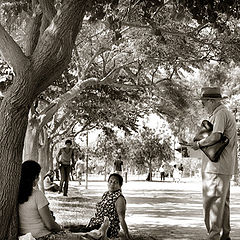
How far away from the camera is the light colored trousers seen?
19.7 feet

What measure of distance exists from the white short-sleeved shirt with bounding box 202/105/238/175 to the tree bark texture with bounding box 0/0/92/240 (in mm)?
1833

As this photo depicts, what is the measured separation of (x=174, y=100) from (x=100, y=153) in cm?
3228

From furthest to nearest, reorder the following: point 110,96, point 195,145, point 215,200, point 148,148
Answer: point 148,148
point 110,96
point 195,145
point 215,200

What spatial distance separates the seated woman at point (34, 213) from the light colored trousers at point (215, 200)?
1406 mm

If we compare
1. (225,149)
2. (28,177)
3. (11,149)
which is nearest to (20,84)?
(11,149)

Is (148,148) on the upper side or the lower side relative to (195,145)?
upper

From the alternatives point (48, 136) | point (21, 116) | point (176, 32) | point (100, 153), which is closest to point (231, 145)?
point (21, 116)

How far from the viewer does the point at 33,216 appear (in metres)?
5.54

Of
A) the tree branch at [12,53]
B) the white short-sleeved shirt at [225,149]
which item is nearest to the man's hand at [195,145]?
the white short-sleeved shirt at [225,149]

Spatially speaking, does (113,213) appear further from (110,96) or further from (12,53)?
(110,96)

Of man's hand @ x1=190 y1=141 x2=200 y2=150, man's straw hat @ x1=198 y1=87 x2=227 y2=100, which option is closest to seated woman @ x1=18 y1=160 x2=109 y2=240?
man's hand @ x1=190 y1=141 x2=200 y2=150

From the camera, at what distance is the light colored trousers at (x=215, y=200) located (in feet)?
19.7

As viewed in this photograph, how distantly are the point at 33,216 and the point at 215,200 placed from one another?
2006 mm

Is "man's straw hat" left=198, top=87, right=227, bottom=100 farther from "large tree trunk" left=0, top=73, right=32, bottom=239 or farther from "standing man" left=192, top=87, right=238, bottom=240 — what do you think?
"large tree trunk" left=0, top=73, right=32, bottom=239
